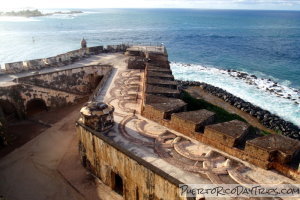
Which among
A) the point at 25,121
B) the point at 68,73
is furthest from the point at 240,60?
the point at 25,121

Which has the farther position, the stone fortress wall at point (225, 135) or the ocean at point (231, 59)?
the ocean at point (231, 59)

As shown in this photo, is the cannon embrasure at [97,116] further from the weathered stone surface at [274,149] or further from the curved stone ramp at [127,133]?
the weathered stone surface at [274,149]

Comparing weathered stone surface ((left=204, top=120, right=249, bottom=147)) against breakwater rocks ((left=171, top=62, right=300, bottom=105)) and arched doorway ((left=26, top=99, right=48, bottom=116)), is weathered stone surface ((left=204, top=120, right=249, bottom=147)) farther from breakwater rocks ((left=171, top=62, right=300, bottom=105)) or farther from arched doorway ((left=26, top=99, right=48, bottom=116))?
breakwater rocks ((left=171, top=62, right=300, bottom=105))

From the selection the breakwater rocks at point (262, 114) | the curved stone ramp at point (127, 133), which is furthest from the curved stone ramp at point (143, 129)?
the breakwater rocks at point (262, 114)

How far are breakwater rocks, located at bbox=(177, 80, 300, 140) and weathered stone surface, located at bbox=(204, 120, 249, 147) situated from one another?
671 inches

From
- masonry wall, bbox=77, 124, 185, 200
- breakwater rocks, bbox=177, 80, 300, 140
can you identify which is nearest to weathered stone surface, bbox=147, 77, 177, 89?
masonry wall, bbox=77, 124, 185, 200

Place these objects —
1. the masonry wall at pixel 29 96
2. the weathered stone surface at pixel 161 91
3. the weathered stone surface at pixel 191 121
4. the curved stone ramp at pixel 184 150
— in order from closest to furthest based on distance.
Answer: the curved stone ramp at pixel 184 150, the weathered stone surface at pixel 191 121, the weathered stone surface at pixel 161 91, the masonry wall at pixel 29 96

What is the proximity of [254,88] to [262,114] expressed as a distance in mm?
10304

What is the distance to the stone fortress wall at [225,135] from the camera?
10.9 metres

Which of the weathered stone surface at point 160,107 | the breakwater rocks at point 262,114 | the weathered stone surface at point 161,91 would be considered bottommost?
the breakwater rocks at point 262,114

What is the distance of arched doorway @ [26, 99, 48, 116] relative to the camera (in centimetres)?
2389

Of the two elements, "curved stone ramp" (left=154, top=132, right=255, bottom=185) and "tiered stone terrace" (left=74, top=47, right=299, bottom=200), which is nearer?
"curved stone ramp" (left=154, top=132, right=255, bottom=185)

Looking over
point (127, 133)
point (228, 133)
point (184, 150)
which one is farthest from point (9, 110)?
point (228, 133)

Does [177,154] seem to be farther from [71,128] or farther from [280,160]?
[71,128]
